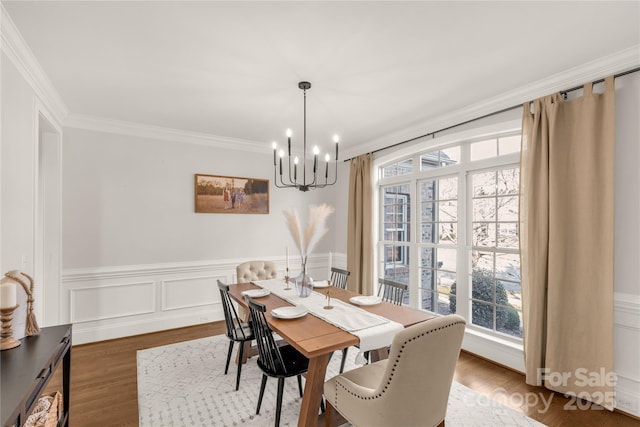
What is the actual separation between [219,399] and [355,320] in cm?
131

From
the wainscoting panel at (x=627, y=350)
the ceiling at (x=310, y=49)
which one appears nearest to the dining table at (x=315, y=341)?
the wainscoting panel at (x=627, y=350)

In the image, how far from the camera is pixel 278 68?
2.40 meters

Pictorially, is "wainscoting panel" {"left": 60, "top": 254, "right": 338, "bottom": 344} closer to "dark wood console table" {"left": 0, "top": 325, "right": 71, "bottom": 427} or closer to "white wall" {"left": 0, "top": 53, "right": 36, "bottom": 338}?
"white wall" {"left": 0, "top": 53, "right": 36, "bottom": 338}

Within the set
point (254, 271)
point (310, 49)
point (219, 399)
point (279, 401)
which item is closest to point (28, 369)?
point (279, 401)

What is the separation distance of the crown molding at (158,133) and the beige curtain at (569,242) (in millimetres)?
3521

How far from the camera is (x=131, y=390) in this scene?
258 cm

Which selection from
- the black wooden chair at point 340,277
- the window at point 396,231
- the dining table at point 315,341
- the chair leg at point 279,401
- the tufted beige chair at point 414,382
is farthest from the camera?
the window at point 396,231

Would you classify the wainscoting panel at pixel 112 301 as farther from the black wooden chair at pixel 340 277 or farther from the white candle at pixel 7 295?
the white candle at pixel 7 295

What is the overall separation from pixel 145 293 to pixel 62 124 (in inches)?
86.6

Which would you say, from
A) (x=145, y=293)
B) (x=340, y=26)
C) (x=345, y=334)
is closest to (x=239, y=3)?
(x=340, y=26)

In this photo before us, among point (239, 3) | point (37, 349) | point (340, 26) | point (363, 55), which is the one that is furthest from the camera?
point (363, 55)

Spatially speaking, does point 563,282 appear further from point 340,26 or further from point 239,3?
point 239,3

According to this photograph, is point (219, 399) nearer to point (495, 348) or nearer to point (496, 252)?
point (495, 348)

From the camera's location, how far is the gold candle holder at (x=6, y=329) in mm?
1456
